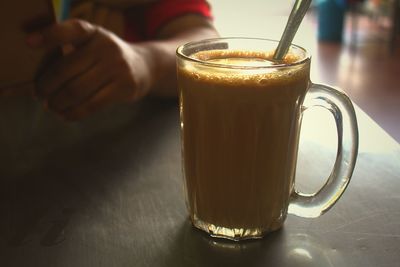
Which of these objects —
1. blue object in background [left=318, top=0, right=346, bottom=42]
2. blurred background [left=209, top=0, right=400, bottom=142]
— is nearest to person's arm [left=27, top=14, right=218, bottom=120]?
blurred background [left=209, top=0, right=400, bottom=142]

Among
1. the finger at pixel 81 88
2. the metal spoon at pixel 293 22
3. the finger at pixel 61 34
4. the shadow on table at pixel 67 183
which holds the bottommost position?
the shadow on table at pixel 67 183

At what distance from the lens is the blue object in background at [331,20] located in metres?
3.73

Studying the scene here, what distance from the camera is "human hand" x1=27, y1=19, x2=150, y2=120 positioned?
750 millimetres

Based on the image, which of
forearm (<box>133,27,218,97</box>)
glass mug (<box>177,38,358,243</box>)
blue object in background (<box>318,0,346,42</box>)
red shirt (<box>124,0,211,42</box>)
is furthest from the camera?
blue object in background (<box>318,0,346,42</box>)

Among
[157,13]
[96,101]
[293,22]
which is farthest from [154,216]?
[157,13]

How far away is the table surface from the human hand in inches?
4.5

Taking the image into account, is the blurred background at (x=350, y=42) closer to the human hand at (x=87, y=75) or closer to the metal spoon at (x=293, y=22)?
the human hand at (x=87, y=75)

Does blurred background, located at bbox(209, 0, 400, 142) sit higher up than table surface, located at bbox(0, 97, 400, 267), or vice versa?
table surface, located at bbox(0, 97, 400, 267)

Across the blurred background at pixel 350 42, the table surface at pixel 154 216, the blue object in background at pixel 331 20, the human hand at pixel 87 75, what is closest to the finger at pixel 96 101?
the human hand at pixel 87 75

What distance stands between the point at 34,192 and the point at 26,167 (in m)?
0.08

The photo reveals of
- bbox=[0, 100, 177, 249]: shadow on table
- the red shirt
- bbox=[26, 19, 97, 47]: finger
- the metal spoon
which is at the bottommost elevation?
bbox=[0, 100, 177, 249]: shadow on table

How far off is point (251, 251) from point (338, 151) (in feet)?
0.42

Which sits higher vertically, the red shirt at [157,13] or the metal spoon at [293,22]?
the metal spoon at [293,22]

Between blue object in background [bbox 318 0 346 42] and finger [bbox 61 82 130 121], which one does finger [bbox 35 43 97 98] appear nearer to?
finger [bbox 61 82 130 121]
